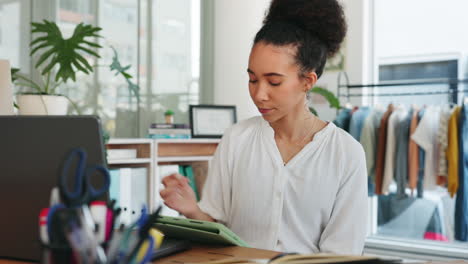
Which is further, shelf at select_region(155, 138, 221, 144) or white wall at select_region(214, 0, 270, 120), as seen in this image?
white wall at select_region(214, 0, 270, 120)

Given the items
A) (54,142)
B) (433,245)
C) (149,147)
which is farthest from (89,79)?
(433,245)

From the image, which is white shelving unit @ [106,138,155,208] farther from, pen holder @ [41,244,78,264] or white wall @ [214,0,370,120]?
pen holder @ [41,244,78,264]

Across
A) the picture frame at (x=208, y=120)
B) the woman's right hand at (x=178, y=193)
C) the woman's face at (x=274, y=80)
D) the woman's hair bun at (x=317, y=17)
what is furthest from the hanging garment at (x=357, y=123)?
the woman's right hand at (x=178, y=193)

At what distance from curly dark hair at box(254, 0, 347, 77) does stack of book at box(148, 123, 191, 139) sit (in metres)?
1.95

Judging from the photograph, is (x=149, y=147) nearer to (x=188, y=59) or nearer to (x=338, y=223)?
(x=188, y=59)

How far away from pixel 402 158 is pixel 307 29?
2501mm

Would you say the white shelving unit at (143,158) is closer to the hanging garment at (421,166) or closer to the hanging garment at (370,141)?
the hanging garment at (370,141)

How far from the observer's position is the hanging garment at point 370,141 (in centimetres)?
374

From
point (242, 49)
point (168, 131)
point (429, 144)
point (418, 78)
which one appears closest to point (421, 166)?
point (429, 144)

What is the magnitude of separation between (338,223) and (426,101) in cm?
326

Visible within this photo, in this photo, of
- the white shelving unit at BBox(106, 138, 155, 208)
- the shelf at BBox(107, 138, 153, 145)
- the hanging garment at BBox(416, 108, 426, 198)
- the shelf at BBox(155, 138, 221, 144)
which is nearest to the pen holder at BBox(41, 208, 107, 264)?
the shelf at BBox(107, 138, 153, 145)

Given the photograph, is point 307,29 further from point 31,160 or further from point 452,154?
point 452,154

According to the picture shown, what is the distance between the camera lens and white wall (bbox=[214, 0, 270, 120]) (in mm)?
4090

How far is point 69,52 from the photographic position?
2.51m
